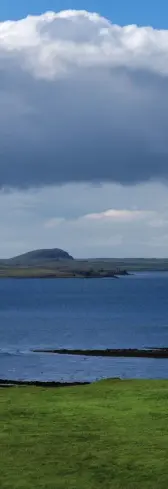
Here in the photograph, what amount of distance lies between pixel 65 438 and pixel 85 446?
1113 millimetres

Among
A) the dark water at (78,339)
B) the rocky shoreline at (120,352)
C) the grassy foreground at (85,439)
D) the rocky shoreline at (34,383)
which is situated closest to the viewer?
the grassy foreground at (85,439)

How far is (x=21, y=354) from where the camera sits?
101688mm

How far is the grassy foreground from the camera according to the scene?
1941cm

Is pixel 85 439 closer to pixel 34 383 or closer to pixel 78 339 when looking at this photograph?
pixel 34 383

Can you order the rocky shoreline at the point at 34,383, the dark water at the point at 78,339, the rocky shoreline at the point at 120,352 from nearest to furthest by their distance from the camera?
the rocky shoreline at the point at 34,383 → the dark water at the point at 78,339 → the rocky shoreline at the point at 120,352

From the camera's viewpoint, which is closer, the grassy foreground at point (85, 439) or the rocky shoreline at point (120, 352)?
the grassy foreground at point (85, 439)

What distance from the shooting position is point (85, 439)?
23.6 metres

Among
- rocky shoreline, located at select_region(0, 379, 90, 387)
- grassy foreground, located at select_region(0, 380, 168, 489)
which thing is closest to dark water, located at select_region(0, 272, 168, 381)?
rocky shoreline, located at select_region(0, 379, 90, 387)

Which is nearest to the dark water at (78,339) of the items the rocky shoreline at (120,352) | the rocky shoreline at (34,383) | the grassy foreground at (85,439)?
the rocky shoreline at (120,352)

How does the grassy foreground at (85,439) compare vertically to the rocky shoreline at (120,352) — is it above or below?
above

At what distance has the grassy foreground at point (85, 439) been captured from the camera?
764 inches

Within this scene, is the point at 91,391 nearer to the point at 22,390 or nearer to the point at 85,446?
the point at 22,390

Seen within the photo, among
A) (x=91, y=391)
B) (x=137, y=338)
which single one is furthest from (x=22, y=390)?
(x=137, y=338)

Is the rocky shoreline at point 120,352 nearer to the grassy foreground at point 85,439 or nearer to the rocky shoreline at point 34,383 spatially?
the rocky shoreline at point 34,383
